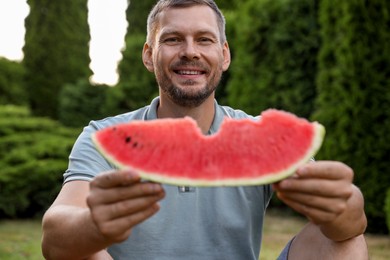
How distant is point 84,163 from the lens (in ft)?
8.62

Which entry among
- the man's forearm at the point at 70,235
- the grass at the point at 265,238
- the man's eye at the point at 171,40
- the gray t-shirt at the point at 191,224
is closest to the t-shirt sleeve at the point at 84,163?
the gray t-shirt at the point at 191,224

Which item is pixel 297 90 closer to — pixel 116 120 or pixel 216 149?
pixel 116 120

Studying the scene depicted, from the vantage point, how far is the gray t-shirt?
271 cm

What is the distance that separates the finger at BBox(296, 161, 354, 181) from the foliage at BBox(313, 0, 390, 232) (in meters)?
5.71

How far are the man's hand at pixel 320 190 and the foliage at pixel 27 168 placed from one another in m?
7.66

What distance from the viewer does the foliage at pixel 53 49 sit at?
16.4 m

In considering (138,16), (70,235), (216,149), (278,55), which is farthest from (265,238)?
(138,16)

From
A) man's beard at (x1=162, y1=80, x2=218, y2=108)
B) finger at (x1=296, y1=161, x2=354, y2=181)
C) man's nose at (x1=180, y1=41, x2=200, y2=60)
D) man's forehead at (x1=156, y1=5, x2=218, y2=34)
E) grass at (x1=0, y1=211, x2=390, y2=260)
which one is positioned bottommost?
grass at (x1=0, y1=211, x2=390, y2=260)

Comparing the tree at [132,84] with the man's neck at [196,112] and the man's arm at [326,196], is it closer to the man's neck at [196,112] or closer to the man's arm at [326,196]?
the man's neck at [196,112]

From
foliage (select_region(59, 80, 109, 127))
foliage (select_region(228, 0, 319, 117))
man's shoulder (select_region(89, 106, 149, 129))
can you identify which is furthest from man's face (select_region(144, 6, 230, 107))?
foliage (select_region(59, 80, 109, 127))

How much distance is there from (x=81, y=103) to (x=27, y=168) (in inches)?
238

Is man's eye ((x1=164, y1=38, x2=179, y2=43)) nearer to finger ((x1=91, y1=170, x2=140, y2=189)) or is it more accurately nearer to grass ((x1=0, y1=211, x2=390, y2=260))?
finger ((x1=91, y1=170, x2=140, y2=189))

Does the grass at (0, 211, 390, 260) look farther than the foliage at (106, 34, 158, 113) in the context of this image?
No

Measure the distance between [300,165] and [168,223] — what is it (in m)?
1.02
